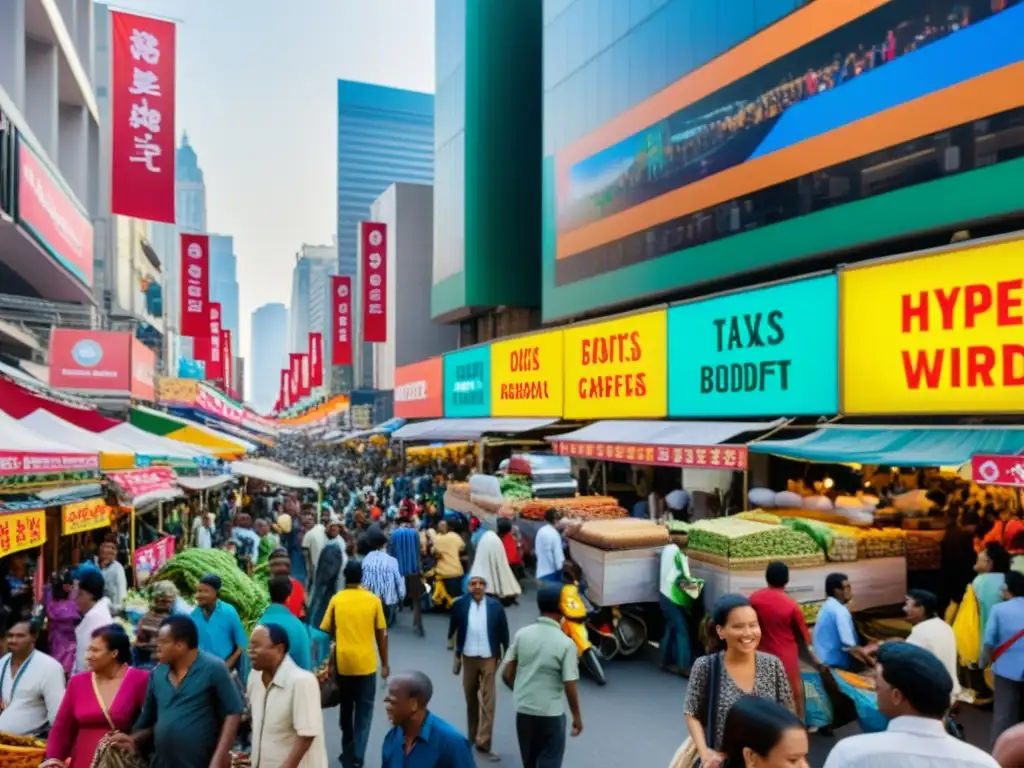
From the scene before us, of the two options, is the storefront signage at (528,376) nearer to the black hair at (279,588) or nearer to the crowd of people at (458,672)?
the crowd of people at (458,672)

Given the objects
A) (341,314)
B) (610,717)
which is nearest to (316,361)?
(341,314)

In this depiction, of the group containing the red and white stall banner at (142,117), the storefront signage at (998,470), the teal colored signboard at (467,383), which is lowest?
the storefront signage at (998,470)

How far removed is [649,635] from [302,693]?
21.0ft

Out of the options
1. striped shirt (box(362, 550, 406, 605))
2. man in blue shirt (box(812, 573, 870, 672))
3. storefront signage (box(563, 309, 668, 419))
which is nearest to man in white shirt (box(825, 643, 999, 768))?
man in blue shirt (box(812, 573, 870, 672))

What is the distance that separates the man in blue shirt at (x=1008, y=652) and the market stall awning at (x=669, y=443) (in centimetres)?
514

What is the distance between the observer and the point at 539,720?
5.47 metres

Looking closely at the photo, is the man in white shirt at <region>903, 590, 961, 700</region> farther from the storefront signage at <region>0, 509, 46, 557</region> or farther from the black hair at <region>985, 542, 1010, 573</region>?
the storefront signage at <region>0, 509, 46, 557</region>

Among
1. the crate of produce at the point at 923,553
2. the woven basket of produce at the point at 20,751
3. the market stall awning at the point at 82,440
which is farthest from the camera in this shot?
the crate of produce at the point at 923,553

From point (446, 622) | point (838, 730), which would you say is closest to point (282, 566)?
point (446, 622)

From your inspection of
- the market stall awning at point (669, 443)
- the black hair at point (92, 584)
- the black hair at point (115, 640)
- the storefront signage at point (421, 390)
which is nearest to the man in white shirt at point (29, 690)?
the black hair at point (115, 640)

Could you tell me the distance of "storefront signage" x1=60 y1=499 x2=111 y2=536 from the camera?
10445 millimetres

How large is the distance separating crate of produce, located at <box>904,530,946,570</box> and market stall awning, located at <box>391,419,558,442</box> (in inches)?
491

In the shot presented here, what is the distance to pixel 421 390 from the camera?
3662 centimetres

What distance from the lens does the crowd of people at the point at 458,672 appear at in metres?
3.02
